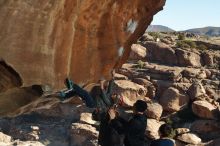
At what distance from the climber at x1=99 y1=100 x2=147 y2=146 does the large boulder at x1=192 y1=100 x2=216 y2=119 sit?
76.0 feet

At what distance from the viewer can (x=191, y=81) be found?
33094 mm

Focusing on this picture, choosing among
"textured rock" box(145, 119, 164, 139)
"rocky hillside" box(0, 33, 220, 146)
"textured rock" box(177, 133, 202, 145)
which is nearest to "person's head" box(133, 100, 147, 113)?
"rocky hillside" box(0, 33, 220, 146)

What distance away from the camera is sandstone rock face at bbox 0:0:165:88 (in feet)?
17.2

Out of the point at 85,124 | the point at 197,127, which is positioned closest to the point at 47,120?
the point at 85,124

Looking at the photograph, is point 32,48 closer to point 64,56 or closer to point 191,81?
point 64,56

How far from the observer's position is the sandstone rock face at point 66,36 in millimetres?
5234

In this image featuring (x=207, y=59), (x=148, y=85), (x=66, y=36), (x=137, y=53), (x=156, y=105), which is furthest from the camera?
(x=207, y=59)

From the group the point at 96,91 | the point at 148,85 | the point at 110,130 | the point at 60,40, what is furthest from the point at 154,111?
the point at 60,40

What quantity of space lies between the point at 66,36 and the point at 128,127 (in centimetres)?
167

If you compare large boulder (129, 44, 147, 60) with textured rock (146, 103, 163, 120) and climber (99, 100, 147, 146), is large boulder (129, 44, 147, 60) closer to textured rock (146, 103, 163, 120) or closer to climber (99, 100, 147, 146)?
textured rock (146, 103, 163, 120)

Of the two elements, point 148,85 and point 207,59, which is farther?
point 207,59

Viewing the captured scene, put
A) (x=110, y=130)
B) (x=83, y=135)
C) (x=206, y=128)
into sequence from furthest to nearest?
(x=206, y=128) < (x=83, y=135) < (x=110, y=130)

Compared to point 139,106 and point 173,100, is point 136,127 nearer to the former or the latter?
point 139,106

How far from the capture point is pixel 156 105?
30.3 m
